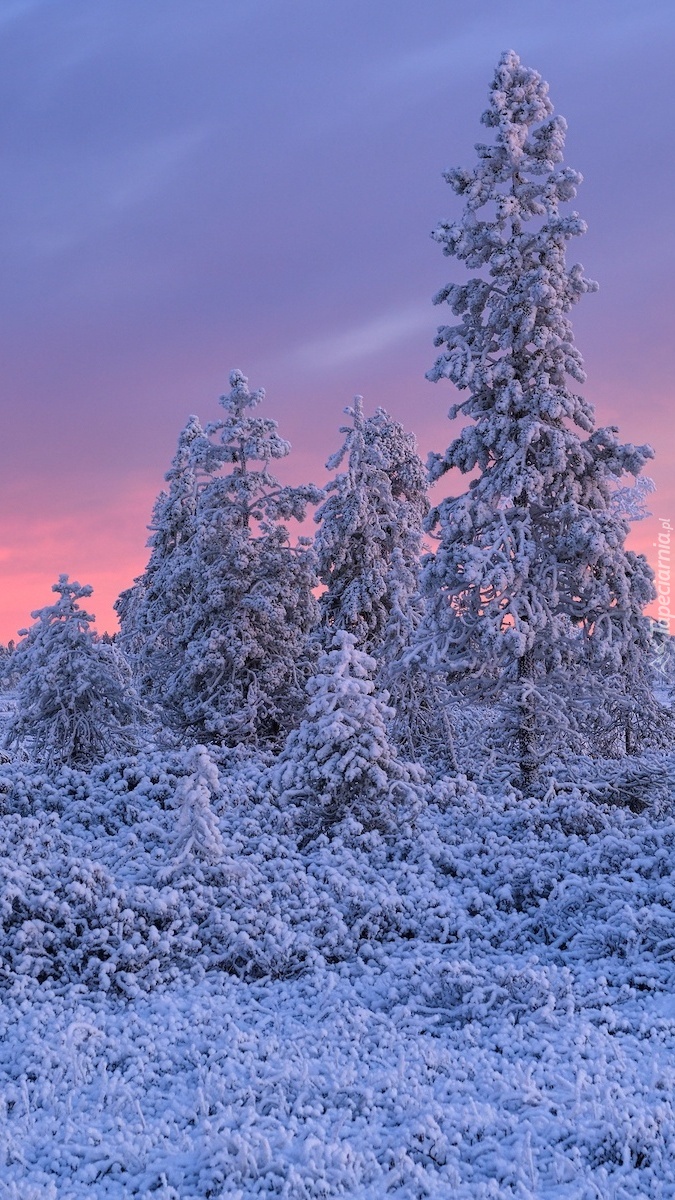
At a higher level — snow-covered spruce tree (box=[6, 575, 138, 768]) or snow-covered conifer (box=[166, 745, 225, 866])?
snow-covered spruce tree (box=[6, 575, 138, 768])

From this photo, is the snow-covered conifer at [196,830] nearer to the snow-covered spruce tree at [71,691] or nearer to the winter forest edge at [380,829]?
the winter forest edge at [380,829]

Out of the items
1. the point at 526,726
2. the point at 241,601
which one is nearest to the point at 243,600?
the point at 241,601

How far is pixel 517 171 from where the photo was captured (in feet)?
64.0

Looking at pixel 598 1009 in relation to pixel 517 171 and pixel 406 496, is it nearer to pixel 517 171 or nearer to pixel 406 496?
pixel 517 171

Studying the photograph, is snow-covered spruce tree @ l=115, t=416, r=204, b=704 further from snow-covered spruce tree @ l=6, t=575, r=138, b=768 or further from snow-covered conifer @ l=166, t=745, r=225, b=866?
snow-covered conifer @ l=166, t=745, r=225, b=866

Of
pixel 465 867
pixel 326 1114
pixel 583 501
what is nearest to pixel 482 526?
pixel 583 501

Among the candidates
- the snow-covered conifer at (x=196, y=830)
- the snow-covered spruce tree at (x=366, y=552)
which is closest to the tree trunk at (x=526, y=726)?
the snow-covered spruce tree at (x=366, y=552)

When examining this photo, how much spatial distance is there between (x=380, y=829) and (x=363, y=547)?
42.4 feet

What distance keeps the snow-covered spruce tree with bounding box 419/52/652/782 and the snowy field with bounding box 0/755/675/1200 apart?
2966mm

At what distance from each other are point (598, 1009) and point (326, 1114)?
3.99 m

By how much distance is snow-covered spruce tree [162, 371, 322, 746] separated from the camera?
2389cm

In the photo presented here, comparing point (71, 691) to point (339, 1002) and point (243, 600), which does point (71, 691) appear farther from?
point (339, 1002)

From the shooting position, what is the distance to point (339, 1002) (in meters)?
10.7

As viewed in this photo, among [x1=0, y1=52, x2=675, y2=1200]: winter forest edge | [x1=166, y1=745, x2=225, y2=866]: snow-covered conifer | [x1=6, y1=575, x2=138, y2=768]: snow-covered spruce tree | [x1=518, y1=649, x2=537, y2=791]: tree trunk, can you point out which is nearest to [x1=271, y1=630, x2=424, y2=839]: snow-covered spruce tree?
[x1=0, y1=52, x2=675, y2=1200]: winter forest edge
